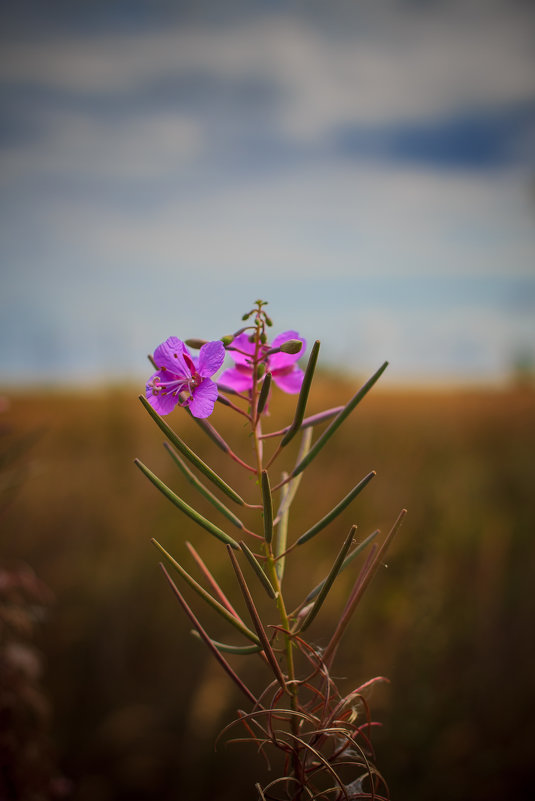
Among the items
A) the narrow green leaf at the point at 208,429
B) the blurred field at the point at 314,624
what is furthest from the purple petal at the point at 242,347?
the blurred field at the point at 314,624

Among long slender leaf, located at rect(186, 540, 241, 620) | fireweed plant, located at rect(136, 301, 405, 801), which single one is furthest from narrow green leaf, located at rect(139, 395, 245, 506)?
long slender leaf, located at rect(186, 540, 241, 620)

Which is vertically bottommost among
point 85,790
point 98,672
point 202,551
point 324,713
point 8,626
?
point 85,790

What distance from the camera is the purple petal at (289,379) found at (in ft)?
3.23

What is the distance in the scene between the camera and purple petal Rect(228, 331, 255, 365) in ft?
2.92

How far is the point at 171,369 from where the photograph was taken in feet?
2.88

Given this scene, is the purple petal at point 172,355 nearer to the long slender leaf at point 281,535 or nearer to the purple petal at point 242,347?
the purple petal at point 242,347

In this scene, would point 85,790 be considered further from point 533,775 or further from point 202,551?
point 533,775

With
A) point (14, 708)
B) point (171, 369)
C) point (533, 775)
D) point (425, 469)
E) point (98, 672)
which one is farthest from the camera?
point (425, 469)

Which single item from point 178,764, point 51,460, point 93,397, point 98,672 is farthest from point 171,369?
point 93,397

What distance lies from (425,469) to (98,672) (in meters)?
3.69

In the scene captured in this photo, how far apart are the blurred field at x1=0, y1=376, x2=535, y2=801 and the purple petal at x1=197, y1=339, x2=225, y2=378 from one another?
112 centimetres

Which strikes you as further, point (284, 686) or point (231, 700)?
point (231, 700)

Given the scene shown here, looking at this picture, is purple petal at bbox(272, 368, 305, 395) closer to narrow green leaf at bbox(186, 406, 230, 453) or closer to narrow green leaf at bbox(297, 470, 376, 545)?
narrow green leaf at bbox(186, 406, 230, 453)

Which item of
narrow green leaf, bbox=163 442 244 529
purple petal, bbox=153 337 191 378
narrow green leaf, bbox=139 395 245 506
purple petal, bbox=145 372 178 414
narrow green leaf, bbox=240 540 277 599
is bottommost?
narrow green leaf, bbox=240 540 277 599
